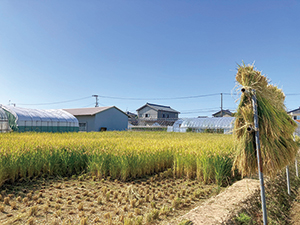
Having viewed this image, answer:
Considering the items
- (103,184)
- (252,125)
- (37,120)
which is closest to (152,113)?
(37,120)

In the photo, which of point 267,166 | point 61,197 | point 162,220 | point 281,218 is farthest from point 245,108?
point 61,197

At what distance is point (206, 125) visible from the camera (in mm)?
26203

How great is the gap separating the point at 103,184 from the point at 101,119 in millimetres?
24463

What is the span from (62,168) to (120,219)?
285 cm

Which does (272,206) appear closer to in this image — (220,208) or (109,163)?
(220,208)

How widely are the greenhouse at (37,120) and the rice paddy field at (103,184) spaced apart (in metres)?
14.8

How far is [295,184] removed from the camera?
5000mm

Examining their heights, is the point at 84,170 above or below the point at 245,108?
below

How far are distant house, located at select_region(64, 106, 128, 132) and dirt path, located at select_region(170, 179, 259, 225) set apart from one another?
2496 cm

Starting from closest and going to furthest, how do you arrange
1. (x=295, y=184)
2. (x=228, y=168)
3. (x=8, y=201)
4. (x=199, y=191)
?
1. (x=8, y=201)
2. (x=199, y=191)
3. (x=228, y=168)
4. (x=295, y=184)

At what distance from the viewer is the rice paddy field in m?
2.67

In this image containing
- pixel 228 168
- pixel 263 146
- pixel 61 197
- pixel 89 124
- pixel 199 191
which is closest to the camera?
pixel 263 146

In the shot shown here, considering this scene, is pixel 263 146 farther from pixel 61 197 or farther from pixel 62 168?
pixel 62 168

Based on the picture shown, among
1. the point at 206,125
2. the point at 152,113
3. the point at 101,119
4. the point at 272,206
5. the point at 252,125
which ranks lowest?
the point at 272,206
